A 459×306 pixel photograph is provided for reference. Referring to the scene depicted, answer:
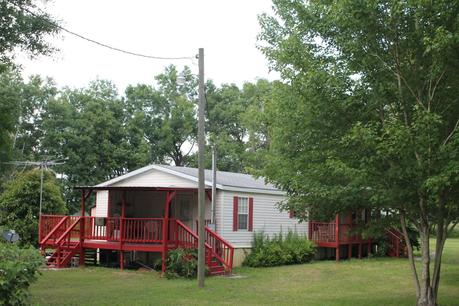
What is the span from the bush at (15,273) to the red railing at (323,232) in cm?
1666

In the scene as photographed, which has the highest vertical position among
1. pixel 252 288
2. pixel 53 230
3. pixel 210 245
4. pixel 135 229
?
Result: pixel 135 229

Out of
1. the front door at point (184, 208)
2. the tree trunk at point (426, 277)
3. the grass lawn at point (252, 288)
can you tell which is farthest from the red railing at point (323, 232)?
the tree trunk at point (426, 277)

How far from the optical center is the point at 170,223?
18.2 meters

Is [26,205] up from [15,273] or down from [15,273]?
up

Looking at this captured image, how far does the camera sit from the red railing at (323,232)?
2378 cm

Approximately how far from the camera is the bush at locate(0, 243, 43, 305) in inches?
306

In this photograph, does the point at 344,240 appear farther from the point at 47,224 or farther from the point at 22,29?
the point at 22,29

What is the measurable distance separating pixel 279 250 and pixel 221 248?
9.81 feet

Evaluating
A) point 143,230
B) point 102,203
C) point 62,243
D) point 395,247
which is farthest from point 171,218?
point 395,247

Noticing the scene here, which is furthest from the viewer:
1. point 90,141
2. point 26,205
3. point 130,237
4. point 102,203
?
point 90,141

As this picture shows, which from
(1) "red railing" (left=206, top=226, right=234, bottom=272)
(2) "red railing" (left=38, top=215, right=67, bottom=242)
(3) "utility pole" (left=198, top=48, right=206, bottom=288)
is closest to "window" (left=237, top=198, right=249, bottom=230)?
(1) "red railing" (left=206, top=226, right=234, bottom=272)

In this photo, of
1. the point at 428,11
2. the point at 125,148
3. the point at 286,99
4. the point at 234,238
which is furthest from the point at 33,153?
the point at 428,11

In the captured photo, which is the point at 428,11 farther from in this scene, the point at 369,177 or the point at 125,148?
the point at 125,148

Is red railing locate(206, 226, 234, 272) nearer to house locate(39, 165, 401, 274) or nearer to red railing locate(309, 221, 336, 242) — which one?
house locate(39, 165, 401, 274)
